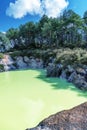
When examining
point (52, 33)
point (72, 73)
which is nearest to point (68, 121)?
point (72, 73)

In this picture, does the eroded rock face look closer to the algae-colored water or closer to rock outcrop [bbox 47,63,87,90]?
the algae-colored water

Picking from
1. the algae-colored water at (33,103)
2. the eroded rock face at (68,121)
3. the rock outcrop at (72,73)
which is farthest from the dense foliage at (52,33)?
the eroded rock face at (68,121)

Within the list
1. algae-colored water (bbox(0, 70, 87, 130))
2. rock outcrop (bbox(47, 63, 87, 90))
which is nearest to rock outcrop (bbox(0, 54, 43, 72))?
rock outcrop (bbox(47, 63, 87, 90))

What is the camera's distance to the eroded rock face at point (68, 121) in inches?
159

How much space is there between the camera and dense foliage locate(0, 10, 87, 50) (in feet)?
176

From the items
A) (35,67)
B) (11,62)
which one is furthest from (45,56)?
(11,62)

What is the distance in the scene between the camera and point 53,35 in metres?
57.1

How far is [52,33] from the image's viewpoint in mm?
56188

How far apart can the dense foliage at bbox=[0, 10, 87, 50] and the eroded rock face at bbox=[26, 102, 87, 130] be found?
47863 mm

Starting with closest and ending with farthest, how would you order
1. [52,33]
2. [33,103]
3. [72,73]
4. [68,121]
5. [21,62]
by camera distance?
[68,121] < [33,103] < [72,73] < [21,62] < [52,33]

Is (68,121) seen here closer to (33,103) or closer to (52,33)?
(33,103)

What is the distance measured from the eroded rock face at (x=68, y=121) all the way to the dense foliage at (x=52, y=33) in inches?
1884

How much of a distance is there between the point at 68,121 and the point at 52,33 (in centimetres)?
5292

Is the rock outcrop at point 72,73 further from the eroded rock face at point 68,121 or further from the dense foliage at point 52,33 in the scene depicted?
the dense foliage at point 52,33
